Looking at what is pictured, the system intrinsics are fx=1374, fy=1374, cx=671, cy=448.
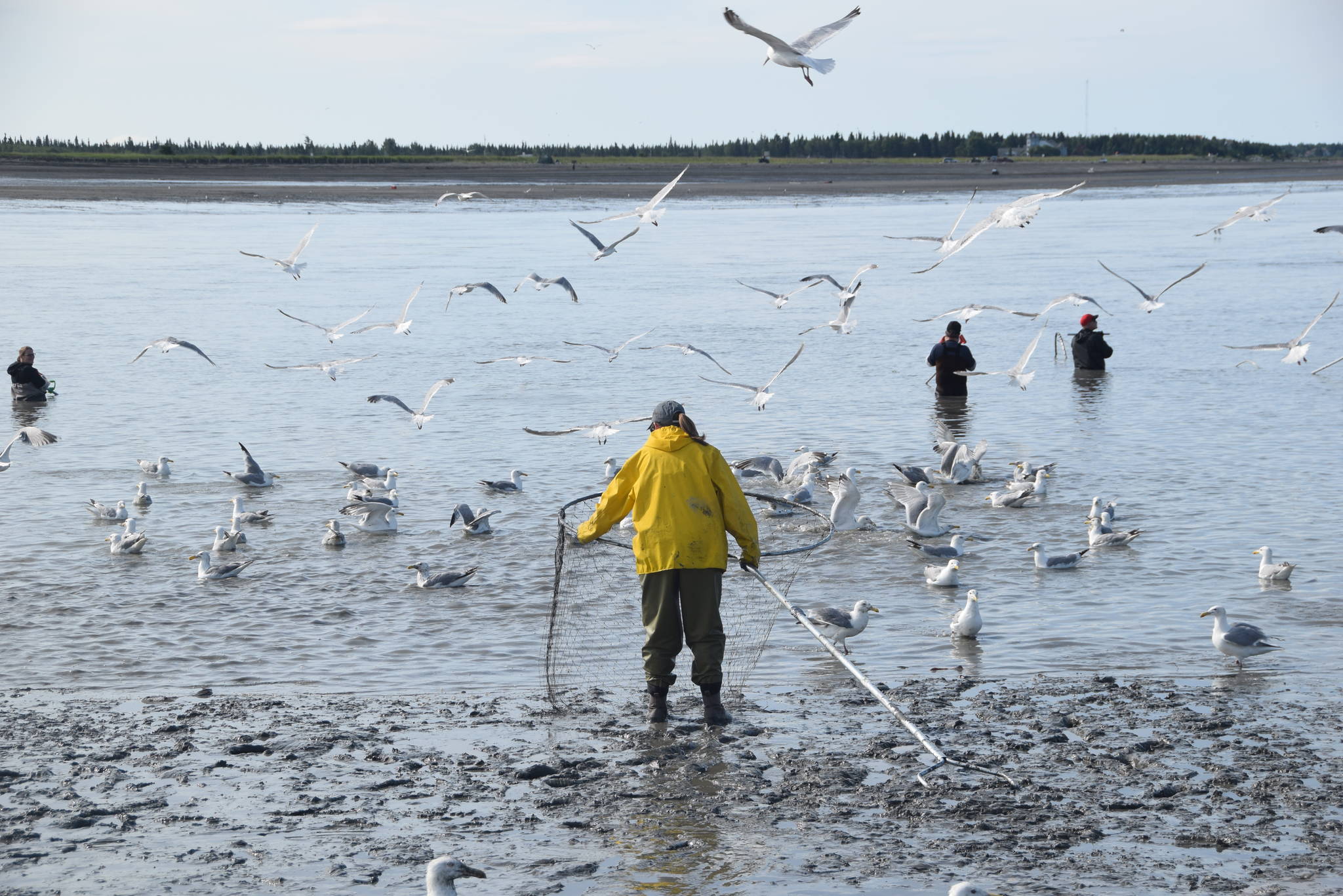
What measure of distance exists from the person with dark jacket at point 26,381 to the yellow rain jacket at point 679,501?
1539cm

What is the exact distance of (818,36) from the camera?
10.7 metres

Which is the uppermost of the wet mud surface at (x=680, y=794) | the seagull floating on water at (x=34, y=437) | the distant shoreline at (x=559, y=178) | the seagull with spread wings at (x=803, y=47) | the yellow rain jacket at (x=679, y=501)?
the distant shoreline at (x=559, y=178)

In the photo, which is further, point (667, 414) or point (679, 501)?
point (667, 414)

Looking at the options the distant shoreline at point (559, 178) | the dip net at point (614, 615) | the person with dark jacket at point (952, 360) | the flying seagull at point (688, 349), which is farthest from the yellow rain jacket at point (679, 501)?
the distant shoreline at point (559, 178)

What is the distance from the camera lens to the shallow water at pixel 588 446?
1036 centimetres

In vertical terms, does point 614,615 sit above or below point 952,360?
below

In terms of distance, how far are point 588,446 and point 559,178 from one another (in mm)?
78469

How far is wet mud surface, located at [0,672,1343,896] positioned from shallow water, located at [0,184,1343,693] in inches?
32.5

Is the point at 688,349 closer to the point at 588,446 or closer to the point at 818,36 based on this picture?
the point at 588,446

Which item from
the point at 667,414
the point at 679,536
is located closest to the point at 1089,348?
the point at 667,414

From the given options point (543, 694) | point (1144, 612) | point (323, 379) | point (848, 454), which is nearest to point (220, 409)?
point (323, 379)

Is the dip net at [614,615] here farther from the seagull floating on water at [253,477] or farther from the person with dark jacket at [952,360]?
the person with dark jacket at [952,360]

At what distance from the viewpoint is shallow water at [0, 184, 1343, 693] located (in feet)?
34.0

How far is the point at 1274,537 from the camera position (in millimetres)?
12953
